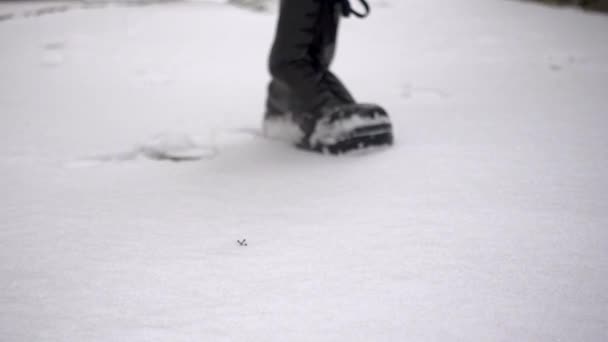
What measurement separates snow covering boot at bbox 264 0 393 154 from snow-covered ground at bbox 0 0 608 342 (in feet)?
0.19

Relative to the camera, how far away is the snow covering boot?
1048 mm

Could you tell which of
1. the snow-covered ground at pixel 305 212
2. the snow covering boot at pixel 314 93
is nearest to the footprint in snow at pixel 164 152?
the snow-covered ground at pixel 305 212

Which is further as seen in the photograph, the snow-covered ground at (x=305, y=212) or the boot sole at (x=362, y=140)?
the boot sole at (x=362, y=140)

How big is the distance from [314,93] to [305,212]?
42 centimetres

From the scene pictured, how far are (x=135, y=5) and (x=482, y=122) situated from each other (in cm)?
268

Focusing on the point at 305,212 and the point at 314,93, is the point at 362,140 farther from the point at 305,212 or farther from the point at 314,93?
the point at 305,212

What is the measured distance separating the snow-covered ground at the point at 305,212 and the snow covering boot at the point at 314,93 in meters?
0.06

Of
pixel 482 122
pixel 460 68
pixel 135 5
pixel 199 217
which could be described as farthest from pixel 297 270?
pixel 135 5

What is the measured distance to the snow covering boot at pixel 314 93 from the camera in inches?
41.3

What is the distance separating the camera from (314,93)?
3.61 feet

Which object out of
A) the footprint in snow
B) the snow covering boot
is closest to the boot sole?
the snow covering boot

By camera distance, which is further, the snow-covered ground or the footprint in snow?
the footprint in snow

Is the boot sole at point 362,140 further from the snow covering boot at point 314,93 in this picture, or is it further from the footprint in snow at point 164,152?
the footprint in snow at point 164,152

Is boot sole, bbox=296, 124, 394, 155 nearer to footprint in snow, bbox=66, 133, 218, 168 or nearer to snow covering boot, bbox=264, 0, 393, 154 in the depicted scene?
snow covering boot, bbox=264, 0, 393, 154
